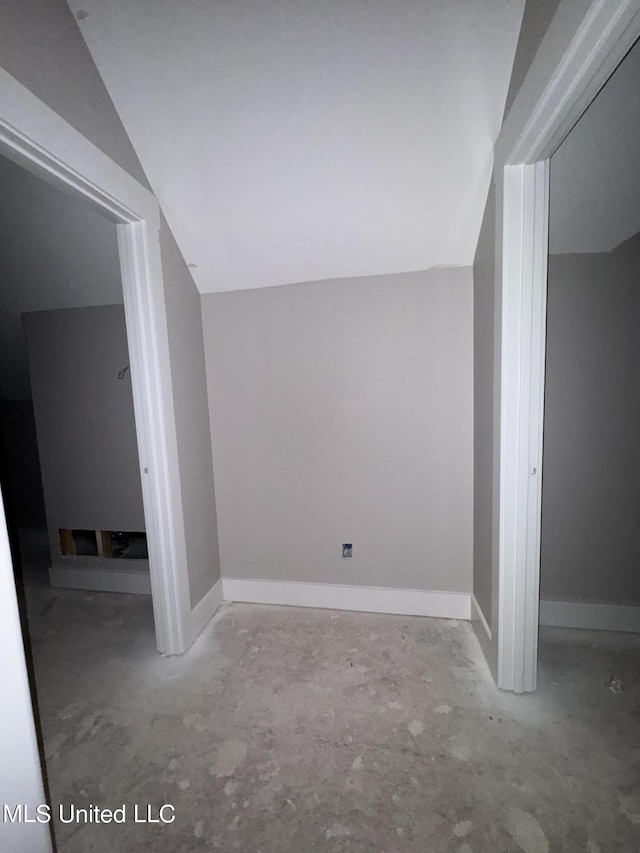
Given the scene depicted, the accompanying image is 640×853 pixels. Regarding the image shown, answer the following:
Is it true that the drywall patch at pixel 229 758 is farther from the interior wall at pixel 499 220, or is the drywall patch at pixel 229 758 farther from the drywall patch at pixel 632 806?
the drywall patch at pixel 632 806

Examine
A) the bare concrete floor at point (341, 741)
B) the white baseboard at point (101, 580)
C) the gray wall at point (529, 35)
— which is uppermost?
the gray wall at point (529, 35)

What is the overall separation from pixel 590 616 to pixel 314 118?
2.56m

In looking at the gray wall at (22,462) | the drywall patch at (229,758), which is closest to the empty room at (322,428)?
the drywall patch at (229,758)

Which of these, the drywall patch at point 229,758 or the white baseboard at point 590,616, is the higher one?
the white baseboard at point 590,616

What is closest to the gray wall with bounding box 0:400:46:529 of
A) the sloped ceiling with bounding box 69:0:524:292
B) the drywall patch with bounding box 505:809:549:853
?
the sloped ceiling with bounding box 69:0:524:292

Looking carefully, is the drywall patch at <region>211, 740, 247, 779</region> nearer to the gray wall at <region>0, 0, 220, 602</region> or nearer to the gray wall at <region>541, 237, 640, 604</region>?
the gray wall at <region>0, 0, 220, 602</region>

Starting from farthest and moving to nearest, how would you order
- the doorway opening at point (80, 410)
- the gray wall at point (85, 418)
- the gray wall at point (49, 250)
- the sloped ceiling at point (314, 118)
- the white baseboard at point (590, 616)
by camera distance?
the gray wall at point (85, 418), the doorway opening at point (80, 410), the white baseboard at point (590, 616), the gray wall at point (49, 250), the sloped ceiling at point (314, 118)

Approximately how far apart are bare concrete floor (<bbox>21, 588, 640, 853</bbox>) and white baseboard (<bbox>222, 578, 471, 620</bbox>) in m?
0.09

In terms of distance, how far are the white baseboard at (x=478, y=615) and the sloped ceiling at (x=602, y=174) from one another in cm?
172

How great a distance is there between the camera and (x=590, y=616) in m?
2.02

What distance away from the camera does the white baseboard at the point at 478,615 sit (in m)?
1.83

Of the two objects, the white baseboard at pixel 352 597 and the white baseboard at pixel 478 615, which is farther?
the white baseboard at pixel 352 597

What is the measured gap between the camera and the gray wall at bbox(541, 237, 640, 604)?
1.86 meters

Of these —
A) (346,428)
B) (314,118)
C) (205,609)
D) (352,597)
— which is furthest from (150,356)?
(352,597)
